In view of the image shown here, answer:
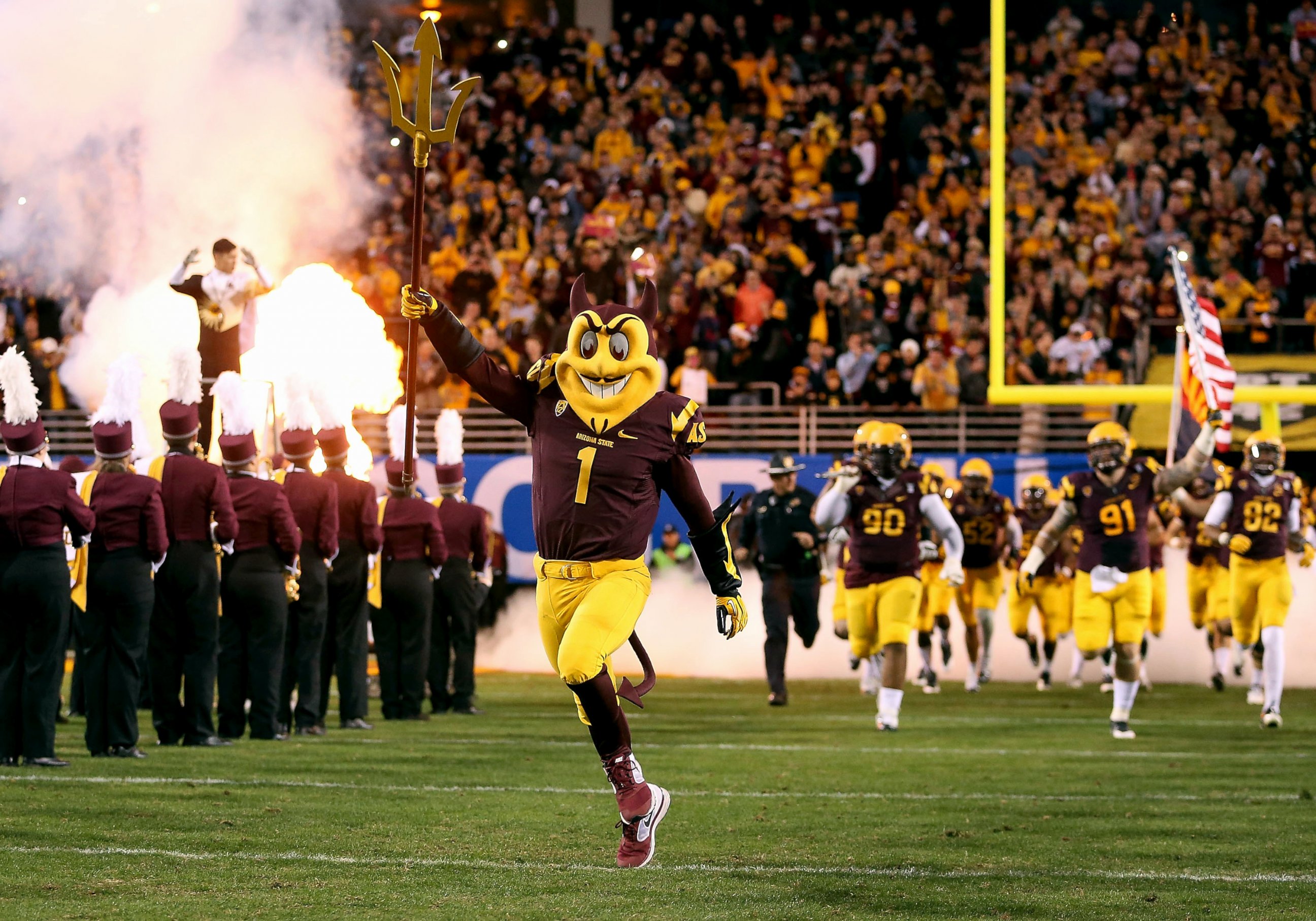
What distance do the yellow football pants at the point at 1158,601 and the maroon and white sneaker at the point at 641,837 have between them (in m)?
11.0

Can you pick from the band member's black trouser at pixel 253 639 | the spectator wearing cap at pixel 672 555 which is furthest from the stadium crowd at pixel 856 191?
the band member's black trouser at pixel 253 639

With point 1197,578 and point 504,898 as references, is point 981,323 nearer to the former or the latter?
point 1197,578

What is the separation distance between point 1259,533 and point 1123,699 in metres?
2.49

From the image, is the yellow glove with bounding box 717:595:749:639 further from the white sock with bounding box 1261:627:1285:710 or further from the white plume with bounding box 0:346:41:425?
the white sock with bounding box 1261:627:1285:710

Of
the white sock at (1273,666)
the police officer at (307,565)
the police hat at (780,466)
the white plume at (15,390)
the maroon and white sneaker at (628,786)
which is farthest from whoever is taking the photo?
the police hat at (780,466)

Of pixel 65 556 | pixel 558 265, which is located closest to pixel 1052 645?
pixel 558 265

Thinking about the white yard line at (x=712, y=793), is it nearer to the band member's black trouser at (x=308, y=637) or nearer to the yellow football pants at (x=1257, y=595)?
the band member's black trouser at (x=308, y=637)

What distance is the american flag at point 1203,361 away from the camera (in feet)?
45.8

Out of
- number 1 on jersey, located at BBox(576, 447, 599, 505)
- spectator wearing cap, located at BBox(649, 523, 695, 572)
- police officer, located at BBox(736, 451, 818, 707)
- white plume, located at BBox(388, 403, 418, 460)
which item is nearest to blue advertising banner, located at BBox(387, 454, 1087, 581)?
spectator wearing cap, located at BBox(649, 523, 695, 572)

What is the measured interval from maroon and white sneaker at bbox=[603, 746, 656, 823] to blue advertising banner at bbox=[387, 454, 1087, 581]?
10754mm

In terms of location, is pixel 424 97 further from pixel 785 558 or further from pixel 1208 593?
pixel 1208 593

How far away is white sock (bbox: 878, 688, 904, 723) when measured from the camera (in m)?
Answer: 12.2

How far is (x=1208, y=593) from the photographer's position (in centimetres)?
1669

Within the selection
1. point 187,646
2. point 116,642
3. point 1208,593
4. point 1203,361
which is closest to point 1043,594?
point 1208,593
